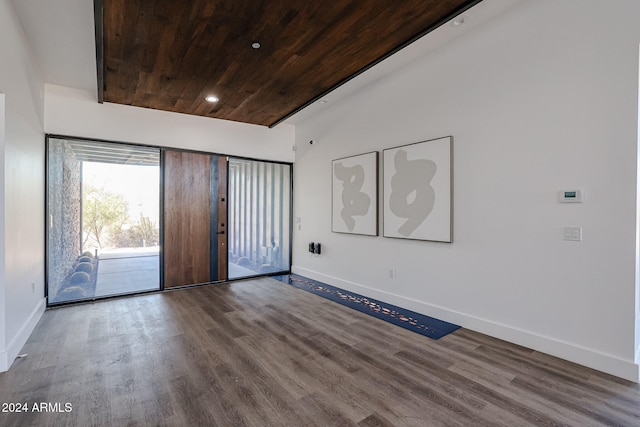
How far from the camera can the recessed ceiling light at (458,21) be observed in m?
2.94

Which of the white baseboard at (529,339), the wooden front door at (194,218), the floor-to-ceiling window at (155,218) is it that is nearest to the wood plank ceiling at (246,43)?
the floor-to-ceiling window at (155,218)

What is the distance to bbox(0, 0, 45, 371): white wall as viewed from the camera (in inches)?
99.5

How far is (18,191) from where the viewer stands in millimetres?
2971

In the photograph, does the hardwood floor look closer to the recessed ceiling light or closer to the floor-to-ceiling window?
the floor-to-ceiling window

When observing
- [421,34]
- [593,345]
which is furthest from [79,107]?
[593,345]

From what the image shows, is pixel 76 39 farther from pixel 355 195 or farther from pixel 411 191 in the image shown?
pixel 411 191

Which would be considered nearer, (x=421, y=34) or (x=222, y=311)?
(x=421, y=34)

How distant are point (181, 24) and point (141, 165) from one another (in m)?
2.79

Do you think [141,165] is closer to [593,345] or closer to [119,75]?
[119,75]

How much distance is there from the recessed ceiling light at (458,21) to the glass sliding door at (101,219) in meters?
4.53

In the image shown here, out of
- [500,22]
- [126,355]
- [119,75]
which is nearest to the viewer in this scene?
[126,355]

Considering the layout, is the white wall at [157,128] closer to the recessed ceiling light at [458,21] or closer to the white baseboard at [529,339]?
the white baseboard at [529,339]

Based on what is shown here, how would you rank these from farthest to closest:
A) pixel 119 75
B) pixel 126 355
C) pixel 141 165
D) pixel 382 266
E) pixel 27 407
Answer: pixel 141 165 → pixel 382 266 → pixel 119 75 → pixel 126 355 → pixel 27 407

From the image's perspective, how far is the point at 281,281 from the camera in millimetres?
5641
